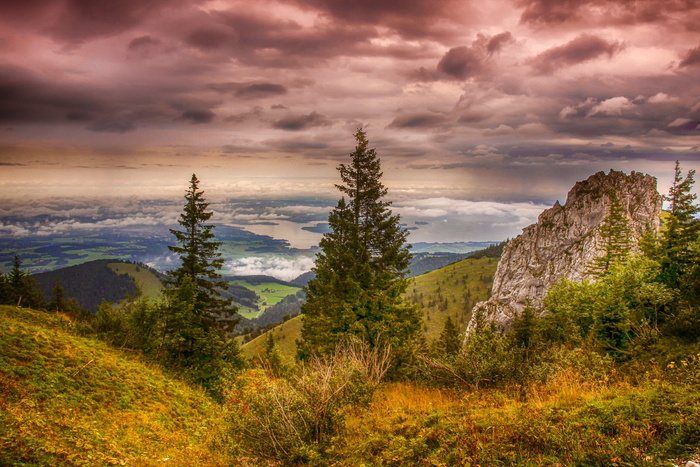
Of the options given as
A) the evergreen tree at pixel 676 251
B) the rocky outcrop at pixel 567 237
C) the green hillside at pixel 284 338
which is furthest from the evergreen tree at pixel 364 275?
the green hillside at pixel 284 338

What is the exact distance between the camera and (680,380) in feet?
29.2

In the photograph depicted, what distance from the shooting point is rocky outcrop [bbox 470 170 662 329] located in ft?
428

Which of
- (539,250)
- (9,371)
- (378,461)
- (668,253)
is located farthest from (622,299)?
(539,250)

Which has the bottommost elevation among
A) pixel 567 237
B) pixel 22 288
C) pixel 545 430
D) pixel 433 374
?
pixel 22 288

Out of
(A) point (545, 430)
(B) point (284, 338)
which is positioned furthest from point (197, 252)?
(B) point (284, 338)

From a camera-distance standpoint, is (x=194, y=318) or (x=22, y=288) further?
(x=22, y=288)

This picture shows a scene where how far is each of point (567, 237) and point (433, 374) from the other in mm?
165775

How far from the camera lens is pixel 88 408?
1288 centimetres

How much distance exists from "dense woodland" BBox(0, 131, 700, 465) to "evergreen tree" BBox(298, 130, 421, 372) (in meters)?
0.10

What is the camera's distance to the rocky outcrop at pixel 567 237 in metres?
130

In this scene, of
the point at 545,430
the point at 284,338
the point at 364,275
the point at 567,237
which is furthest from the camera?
the point at 284,338

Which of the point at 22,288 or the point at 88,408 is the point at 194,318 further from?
the point at 22,288

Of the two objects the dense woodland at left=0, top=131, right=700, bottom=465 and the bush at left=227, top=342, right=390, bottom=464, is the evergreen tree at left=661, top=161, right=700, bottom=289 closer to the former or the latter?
the dense woodland at left=0, top=131, right=700, bottom=465

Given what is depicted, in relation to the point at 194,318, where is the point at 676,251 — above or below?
above
